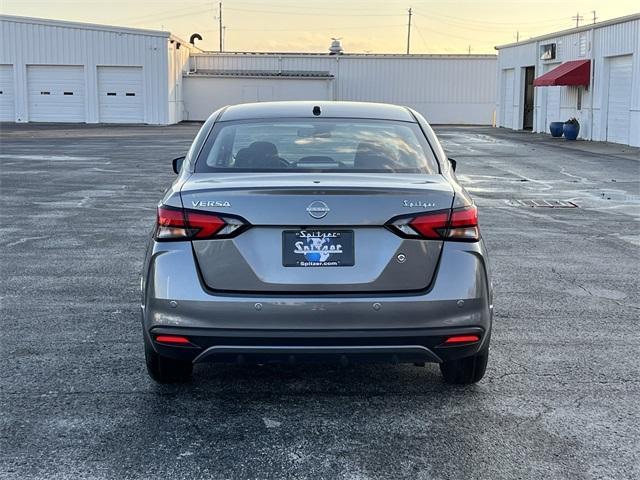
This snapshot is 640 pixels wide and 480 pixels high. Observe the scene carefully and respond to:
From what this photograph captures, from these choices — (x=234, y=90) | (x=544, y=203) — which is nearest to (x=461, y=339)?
(x=544, y=203)

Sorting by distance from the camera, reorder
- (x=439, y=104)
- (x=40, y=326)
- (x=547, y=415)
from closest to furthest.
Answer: (x=547, y=415) → (x=40, y=326) → (x=439, y=104)

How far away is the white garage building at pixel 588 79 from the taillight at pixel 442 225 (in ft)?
84.1

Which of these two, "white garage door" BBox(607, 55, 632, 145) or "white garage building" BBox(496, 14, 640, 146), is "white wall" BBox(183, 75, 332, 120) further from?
"white garage door" BBox(607, 55, 632, 145)

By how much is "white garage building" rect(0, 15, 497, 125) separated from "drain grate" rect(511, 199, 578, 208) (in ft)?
109

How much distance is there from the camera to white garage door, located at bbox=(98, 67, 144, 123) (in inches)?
1732

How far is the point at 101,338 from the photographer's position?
5535mm

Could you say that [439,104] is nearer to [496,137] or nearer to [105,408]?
[496,137]

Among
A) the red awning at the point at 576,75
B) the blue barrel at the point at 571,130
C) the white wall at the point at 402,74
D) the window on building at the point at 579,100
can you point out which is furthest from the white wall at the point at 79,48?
the blue barrel at the point at 571,130

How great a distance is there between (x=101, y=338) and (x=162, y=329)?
1.75m

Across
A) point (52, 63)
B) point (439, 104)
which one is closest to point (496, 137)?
point (439, 104)

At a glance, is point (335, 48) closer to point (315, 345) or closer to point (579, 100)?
point (579, 100)

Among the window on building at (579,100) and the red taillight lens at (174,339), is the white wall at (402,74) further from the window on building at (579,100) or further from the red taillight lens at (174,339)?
the red taillight lens at (174,339)

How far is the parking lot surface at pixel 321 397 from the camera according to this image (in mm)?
3648

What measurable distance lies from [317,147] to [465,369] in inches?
62.8
